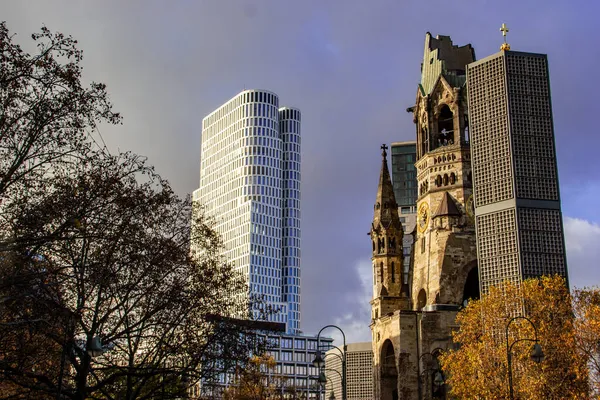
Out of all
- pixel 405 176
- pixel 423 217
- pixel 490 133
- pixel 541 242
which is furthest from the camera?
pixel 405 176

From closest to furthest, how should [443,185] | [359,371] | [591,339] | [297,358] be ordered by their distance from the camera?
[591,339] < [443,185] < [359,371] < [297,358]

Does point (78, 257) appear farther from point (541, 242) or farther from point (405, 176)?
point (405, 176)

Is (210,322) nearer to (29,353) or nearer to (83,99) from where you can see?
(29,353)

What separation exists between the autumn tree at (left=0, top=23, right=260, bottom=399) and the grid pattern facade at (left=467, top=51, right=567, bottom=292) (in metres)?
29.1

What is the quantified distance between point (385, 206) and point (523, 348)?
Answer: 31240 mm

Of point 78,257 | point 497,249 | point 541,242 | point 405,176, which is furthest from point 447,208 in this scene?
point 405,176

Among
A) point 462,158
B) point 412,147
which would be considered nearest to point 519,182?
point 462,158

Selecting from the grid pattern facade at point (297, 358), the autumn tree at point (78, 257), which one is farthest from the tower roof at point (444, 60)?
the grid pattern facade at point (297, 358)

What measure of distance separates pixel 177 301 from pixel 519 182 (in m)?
36.6

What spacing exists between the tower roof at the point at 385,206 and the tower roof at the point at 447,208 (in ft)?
23.6

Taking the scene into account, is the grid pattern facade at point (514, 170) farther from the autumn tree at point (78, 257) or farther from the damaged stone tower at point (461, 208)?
the autumn tree at point (78, 257)

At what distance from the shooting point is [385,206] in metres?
79.2

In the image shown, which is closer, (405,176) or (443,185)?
(443,185)

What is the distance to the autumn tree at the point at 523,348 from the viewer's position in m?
47.4
